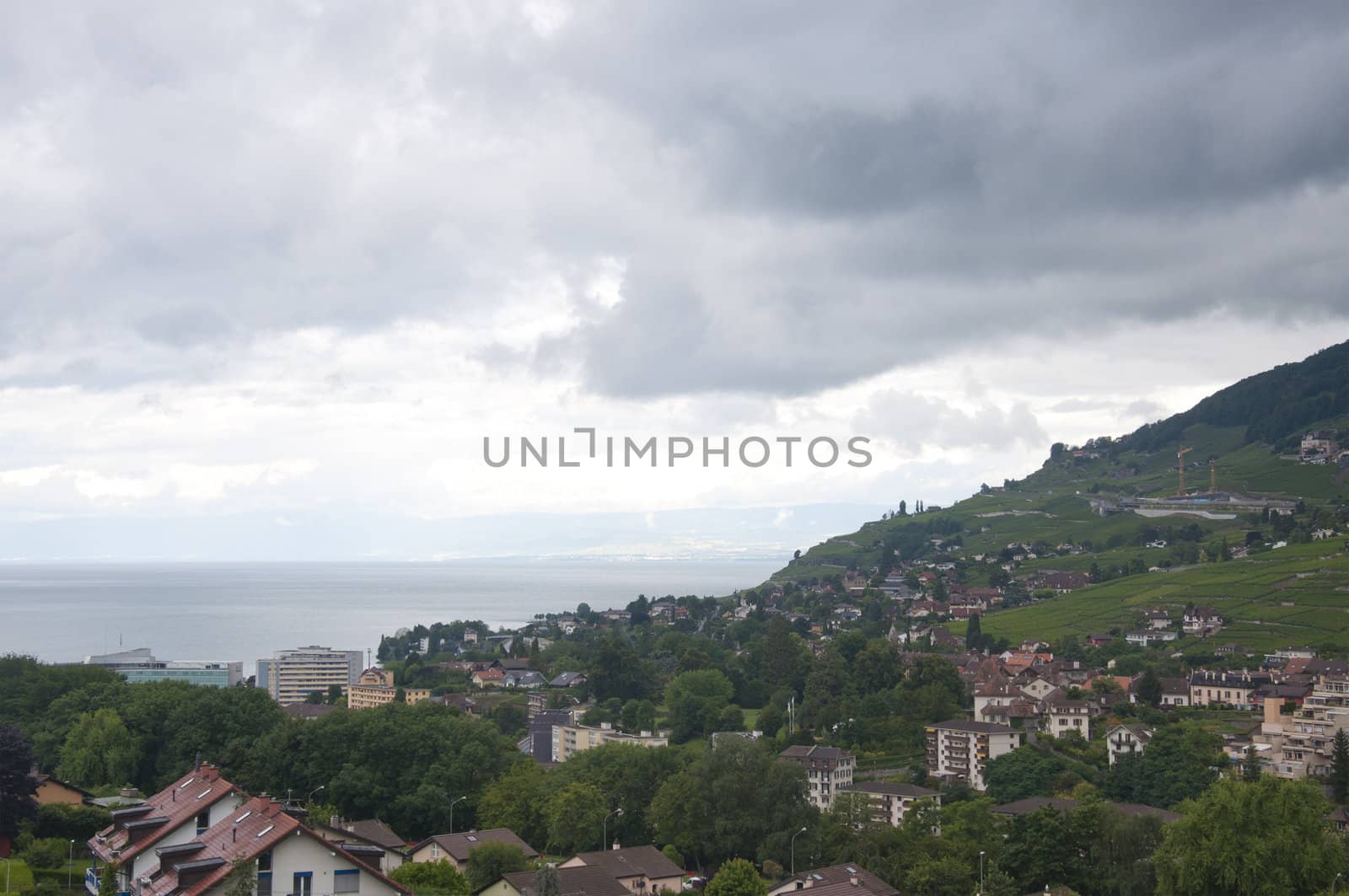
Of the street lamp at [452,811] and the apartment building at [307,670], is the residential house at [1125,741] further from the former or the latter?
the apartment building at [307,670]

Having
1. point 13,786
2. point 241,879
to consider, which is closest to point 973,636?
point 13,786

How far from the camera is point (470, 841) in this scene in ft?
102

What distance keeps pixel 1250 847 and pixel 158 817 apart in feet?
77.4

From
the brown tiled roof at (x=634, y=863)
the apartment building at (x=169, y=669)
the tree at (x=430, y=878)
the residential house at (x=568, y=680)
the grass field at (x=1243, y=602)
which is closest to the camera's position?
the tree at (x=430, y=878)

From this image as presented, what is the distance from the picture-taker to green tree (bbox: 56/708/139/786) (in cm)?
3675

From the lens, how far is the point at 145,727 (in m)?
38.3

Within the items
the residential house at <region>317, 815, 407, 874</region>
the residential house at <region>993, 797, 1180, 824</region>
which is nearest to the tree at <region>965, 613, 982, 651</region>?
the residential house at <region>993, 797, 1180, 824</region>

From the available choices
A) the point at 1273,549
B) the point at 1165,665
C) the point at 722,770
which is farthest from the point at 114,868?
the point at 1273,549

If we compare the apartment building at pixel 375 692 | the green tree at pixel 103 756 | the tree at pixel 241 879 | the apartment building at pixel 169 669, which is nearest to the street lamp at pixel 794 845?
the tree at pixel 241 879

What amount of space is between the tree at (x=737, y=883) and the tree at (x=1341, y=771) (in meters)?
23.8

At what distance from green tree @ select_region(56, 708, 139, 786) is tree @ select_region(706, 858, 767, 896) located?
19.7 m

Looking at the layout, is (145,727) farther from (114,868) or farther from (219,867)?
(219,867)

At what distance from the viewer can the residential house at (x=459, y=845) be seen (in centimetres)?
2988

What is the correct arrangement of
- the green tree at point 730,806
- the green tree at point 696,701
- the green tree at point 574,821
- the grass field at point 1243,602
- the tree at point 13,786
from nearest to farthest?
the tree at point 13,786
the green tree at point 574,821
the green tree at point 730,806
the green tree at point 696,701
the grass field at point 1243,602
